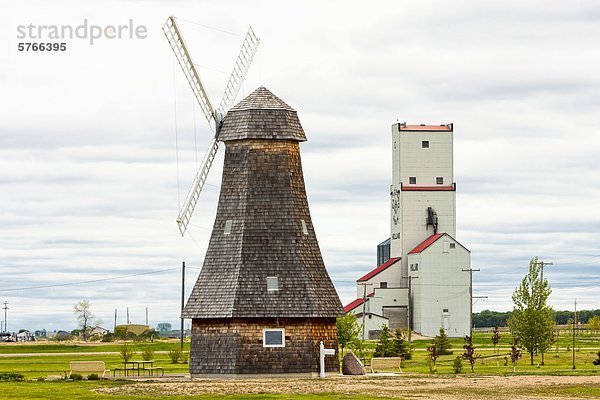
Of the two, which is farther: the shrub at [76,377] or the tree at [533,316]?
the tree at [533,316]

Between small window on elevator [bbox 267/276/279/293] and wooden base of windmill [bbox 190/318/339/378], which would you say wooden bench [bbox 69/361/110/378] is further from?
small window on elevator [bbox 267/276/279/293]

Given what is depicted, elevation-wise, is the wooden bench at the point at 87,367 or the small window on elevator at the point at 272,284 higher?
the small window on elevator at the point at 272,284

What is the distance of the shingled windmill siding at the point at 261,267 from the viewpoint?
159ft

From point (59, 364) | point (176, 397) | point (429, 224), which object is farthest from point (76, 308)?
point (176, 397)

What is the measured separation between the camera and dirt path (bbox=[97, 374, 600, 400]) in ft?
125

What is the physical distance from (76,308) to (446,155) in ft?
197

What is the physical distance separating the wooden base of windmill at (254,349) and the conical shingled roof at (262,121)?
7.63m

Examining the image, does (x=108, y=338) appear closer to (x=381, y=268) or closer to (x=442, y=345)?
(x=381, y=268)


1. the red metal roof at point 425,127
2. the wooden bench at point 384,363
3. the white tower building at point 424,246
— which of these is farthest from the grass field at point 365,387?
the red metal roof at point 425,127

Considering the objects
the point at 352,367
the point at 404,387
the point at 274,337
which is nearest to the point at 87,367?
the point at 274,337

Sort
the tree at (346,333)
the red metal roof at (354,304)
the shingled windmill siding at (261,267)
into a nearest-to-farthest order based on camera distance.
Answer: the shingled windmill siding at (261,267)
the tree at (346,333)
the red metal roof at (354,304)

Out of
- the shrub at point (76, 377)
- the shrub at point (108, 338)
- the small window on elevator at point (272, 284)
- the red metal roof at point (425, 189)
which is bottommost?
the shrub at point (108, 338)

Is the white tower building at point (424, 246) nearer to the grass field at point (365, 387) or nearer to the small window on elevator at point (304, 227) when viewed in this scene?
the grass field at point (365, 387)

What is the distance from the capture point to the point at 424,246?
370ft
